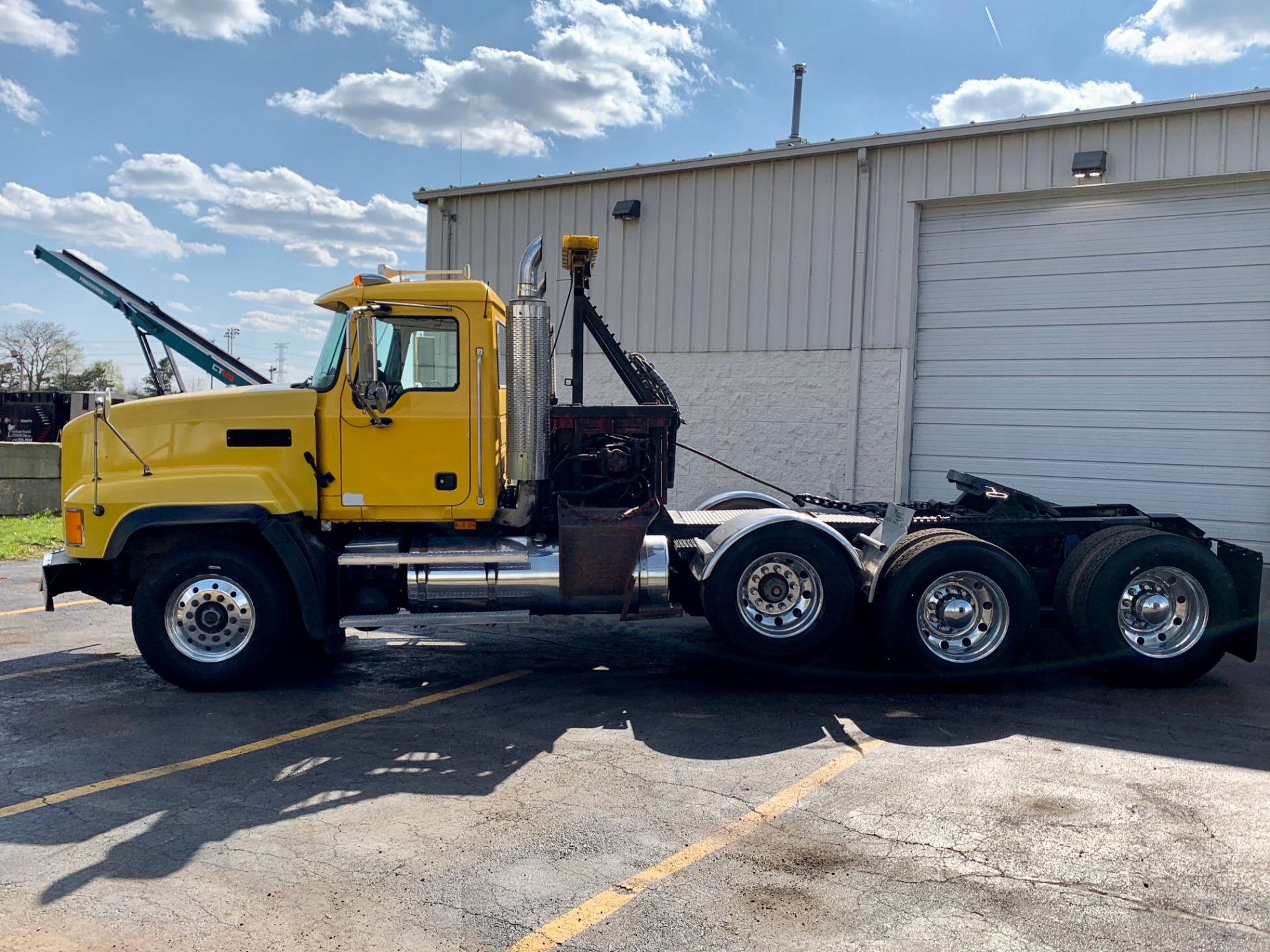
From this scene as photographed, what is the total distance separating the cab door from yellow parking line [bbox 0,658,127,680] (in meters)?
2.56

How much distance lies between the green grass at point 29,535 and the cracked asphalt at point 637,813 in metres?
6.40

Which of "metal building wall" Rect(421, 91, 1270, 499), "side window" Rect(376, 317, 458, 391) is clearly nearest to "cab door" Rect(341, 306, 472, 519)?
"side window" Rect(376, 317, 458, 391)

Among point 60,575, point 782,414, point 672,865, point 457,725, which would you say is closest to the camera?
point 672,865

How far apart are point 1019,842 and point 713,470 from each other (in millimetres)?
11159

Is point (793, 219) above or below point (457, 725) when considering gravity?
above

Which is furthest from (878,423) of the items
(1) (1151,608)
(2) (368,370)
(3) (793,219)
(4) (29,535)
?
(4) (29,535)

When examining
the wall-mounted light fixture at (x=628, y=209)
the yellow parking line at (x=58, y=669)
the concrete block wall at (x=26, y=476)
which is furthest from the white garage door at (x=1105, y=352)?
the concrete block wall at (x=26, y=476)

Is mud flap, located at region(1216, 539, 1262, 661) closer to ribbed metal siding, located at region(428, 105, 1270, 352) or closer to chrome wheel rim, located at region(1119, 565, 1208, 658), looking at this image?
chrome wheel rim, located at region(1119, 565, 1208, 658)

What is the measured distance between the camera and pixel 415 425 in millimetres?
7422

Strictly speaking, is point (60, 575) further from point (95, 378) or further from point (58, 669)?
point (95, 378)

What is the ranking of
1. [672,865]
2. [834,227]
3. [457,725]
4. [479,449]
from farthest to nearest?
[834,227] → [479,449] → [457,725] → [672,865]

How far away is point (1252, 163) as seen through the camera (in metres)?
11.7

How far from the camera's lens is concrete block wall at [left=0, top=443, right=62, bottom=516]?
16.0m

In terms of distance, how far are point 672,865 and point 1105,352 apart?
426 inches
